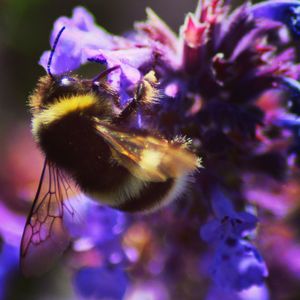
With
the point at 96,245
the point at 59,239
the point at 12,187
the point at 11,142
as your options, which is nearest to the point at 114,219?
the point at 96,245

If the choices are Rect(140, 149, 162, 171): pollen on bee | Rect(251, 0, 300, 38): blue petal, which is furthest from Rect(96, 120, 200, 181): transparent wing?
Rect(251, 0, 300, 38): blue petal

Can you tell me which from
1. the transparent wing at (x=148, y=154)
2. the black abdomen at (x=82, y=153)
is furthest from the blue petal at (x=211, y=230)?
the transparent wing at (x=148, y=154)

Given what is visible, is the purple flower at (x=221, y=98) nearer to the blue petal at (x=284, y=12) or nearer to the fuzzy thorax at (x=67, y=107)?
the blue petal at (x=284, y=12)

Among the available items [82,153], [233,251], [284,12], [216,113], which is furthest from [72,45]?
[233,251]

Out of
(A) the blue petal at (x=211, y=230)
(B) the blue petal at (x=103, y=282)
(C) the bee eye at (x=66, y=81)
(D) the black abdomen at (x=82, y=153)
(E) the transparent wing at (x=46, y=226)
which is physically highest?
(C) the bee eye at (x=66, y=81)

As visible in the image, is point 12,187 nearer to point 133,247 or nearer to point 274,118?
point 133,247

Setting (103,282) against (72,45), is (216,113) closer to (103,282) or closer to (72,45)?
(72,45)
